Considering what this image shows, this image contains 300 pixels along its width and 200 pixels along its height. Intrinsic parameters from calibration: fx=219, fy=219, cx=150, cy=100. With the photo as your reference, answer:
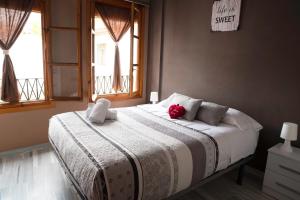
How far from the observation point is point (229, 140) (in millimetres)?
2377

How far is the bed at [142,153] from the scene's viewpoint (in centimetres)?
161

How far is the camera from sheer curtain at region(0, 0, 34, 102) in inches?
Result: 115

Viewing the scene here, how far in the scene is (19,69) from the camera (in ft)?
11.3

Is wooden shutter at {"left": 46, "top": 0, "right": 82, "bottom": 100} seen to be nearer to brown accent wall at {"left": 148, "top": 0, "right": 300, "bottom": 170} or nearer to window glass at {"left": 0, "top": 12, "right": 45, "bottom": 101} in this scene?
window glass at {"left": 0, "top": 12, "right": 45, "bottom": 101}

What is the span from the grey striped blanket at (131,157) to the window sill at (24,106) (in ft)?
3.09

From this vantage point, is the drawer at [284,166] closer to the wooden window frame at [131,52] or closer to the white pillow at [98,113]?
the white pillow at [98,113]

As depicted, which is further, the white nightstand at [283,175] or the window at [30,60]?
the window at [30,60]

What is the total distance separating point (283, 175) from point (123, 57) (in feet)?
10.6

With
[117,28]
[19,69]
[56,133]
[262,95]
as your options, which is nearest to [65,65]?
[19,69]

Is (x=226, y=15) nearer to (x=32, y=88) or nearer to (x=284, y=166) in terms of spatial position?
(x=284, y=166)

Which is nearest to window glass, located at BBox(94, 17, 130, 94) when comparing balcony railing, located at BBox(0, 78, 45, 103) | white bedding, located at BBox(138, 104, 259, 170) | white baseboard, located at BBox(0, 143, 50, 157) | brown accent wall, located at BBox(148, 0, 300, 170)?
brown accent wall, located at BBox(148, 0, 300, 170)

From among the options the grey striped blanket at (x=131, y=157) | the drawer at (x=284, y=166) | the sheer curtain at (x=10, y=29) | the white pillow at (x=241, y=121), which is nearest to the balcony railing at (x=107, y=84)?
the sheer curtain at (x=10, y=29)

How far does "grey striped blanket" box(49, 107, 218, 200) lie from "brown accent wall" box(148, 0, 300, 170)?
1009 millimetres

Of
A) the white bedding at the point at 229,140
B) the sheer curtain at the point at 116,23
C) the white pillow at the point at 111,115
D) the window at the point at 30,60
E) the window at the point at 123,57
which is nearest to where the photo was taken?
the white bedding at the point at 229,140
